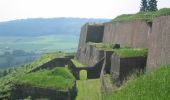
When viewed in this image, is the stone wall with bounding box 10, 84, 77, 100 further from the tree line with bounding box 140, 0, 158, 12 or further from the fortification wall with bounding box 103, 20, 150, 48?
the tree line with bounding box 140, 0, 158, 12

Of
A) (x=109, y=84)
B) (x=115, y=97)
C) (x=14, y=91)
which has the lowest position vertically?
(x=14, y=91)

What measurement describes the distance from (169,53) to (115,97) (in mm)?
5343

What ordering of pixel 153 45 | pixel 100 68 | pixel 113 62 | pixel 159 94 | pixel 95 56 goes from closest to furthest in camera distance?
pixel 159 94, pixel 153 45, pixel 113 62, pixel 100 68, pixel 95 56

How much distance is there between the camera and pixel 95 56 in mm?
32594

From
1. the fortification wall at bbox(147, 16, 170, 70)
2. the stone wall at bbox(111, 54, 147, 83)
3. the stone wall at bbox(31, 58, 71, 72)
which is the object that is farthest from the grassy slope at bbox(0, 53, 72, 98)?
the fortification wall at bbox(147, 16, 170, 70)

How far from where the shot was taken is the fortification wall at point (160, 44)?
60.2ft

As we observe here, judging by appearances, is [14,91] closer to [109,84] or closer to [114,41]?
[109,84]

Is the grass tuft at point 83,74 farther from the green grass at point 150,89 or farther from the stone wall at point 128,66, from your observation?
the green grass at point 150,89

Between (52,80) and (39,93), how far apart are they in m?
1.08

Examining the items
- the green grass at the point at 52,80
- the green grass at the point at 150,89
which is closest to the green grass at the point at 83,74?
the green grass at the point at 52,80

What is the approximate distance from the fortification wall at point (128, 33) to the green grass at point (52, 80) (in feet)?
16.6

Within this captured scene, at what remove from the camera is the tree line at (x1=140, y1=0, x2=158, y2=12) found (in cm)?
5532

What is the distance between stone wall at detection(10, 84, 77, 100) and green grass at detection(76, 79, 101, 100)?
480mm

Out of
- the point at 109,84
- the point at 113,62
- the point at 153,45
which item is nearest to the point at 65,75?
the point at 113,62
